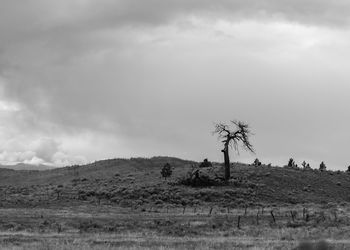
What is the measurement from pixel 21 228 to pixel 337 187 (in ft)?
150

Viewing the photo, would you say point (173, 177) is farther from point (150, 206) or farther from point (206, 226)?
point (206, 226)

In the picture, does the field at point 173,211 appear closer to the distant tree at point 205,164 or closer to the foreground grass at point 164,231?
the foreground grass at point 164,231

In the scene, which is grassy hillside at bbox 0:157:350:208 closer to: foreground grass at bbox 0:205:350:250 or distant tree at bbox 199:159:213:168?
distant tree at bbox 199:159:213:168

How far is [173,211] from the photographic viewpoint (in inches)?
1993

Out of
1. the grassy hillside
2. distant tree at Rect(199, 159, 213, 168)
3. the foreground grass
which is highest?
distant tree at Rect(199, 159, 213, 168)

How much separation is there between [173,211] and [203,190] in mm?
11860

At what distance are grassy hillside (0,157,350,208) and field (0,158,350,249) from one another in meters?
0.11

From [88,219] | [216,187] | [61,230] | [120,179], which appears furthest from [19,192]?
[61,230]

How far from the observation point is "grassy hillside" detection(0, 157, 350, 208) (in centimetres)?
5894

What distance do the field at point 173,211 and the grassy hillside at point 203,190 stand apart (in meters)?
0.11

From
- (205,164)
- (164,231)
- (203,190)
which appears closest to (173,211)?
(203,190)

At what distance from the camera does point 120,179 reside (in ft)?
236

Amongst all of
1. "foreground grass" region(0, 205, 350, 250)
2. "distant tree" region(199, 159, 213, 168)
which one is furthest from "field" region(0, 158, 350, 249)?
"distant tree" region(199, 159, 213, 168)

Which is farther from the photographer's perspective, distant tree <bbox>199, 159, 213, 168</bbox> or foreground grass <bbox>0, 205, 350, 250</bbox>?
distant tree <bbox>199, 159, 213, 168</bbox>
